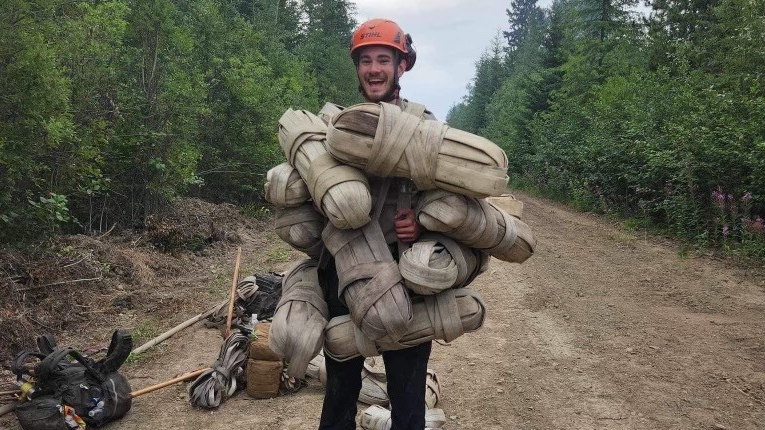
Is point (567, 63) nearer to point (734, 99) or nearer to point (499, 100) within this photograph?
point (734, 99)

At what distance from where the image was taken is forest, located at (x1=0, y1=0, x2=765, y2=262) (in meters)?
6.01

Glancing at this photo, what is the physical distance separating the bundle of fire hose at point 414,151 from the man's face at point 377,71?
0.96ft

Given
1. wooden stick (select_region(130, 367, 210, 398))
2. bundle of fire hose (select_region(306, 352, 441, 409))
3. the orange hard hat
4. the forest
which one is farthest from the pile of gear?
the forest

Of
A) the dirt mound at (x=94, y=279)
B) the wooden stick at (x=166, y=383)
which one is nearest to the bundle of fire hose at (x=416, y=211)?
the wooden stick at (x=166, y=383)

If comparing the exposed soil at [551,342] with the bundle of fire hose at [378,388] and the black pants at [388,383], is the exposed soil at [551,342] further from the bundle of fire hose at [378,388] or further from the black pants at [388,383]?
the black pants at [388,383]

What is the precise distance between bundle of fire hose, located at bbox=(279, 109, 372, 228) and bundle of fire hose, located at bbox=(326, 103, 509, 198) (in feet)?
0.23

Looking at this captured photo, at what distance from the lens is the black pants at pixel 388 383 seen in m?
2.44

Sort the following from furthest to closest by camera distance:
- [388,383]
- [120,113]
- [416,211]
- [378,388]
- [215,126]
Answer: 1. [215,126]
2. [120,113]
3. [378,388]
4. [388,383]
5. [416,211]

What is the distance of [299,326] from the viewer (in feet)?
7.56

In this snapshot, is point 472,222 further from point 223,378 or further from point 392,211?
point 223,378

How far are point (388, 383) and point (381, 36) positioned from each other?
1.50m

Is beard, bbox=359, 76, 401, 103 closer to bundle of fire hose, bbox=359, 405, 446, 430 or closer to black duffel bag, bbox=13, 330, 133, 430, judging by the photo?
bundle of fire hose, bbox=359, 405, 446, 430

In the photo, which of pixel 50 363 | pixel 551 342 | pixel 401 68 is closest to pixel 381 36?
pixel 401 68

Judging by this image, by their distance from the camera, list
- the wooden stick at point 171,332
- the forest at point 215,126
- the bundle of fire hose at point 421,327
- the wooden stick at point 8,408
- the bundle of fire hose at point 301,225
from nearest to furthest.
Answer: the bundle of fire hose at point 421,327
the bundle of fire hose at point 301,225
the wooden stick at point 8,408
the wooden stick at point 171,332
the forest at point 215,126
